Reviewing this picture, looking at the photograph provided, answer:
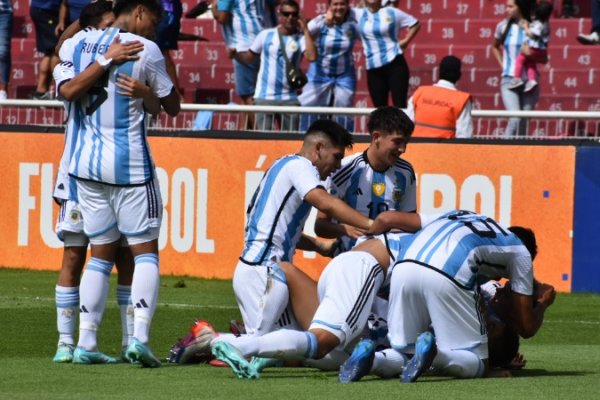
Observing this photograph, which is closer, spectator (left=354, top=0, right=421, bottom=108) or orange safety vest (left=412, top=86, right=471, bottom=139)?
orange safety vest (left=412, top=86, right=471, bottom=139)

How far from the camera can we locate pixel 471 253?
8148 mm

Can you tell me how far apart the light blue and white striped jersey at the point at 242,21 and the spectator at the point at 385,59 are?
5.54 ft

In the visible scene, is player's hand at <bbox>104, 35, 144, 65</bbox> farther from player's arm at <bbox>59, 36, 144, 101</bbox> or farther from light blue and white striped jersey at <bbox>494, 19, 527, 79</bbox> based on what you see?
light blue and white striped jersey at <bbox>494, 19, 527, 79</bbox>

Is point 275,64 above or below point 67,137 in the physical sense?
above

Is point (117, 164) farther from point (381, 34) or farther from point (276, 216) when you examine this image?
point (381, 34)

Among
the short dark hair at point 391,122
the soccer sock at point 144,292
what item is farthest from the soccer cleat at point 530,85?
the soccer sock at point 144,292

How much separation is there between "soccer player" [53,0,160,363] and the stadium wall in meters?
5.53

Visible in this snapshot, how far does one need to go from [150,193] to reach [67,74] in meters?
0.83

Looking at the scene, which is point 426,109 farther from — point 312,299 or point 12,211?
point 312,299

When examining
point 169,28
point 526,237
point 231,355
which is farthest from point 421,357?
point 169,28

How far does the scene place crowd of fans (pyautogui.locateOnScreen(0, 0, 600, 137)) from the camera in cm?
1652

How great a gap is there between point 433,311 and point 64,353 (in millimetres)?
2189

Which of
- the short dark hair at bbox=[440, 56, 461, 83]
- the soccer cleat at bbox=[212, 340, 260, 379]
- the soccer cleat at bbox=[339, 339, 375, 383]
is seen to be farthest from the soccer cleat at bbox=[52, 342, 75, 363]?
the short dark hair at bbox=[440, 56, 461, 83]

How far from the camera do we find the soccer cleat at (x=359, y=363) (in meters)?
7.75
